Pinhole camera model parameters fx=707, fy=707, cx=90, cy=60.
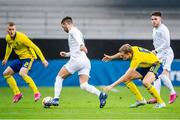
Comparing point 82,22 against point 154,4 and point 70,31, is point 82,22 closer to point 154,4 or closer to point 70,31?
point 154,4

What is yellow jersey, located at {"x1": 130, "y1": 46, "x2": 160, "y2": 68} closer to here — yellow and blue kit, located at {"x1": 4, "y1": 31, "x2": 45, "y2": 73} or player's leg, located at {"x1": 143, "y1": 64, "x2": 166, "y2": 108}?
player's leg, located at {"x1": 143, "y1": 64, "x2": 166, "y2": 108}

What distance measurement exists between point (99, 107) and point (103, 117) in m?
2.63

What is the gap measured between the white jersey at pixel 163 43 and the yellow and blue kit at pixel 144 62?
53.1 inches

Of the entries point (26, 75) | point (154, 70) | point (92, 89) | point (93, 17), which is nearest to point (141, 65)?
point (154, 70)

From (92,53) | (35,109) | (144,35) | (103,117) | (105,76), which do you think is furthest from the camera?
(144,35)

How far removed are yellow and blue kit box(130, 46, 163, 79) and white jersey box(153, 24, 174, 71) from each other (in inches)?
53.1

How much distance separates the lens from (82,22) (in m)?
30.0

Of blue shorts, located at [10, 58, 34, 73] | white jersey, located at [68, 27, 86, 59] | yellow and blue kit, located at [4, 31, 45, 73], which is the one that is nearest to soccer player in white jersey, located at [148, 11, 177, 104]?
white jersey, located at [68, 27, 86, 59]

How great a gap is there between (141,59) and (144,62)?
165 millimetres

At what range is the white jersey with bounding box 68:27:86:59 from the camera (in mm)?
15555

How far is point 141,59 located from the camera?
15.0 meters

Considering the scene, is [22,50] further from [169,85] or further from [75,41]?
[169,85]

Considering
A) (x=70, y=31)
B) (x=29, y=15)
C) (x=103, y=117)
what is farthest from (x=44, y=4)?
(x=103, y=117)

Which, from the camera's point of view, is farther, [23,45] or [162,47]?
[23,45]
